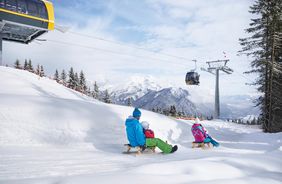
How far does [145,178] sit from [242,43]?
22.6 metres

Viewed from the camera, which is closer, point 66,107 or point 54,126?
point 54,126

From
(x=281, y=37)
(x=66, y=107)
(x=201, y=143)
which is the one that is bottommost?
(x=201, y=143)

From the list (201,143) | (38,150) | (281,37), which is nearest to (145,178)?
(38,150)

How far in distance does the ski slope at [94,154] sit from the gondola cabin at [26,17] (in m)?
8.73

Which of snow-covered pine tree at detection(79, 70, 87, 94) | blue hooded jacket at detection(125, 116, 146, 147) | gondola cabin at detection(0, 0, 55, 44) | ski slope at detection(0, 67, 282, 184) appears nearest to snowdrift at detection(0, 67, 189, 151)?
ski slope at detection(0, 67, 282, 184)

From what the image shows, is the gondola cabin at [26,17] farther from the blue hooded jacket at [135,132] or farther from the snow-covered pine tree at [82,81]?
the snow-covered pine tree at [82,81]

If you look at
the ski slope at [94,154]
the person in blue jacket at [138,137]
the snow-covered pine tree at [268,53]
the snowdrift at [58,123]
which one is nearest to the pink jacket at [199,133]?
the ski slope at [94,154]

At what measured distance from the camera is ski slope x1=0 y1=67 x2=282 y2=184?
480 centimetres

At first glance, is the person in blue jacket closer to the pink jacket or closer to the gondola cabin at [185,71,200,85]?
the pink jacket

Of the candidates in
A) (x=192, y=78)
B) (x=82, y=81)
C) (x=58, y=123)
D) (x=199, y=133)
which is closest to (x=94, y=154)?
(x=58, y=123)

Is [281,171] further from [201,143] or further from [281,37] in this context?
[281,37]

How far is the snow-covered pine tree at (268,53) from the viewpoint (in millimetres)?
21625

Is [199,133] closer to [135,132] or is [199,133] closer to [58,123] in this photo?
[135,132]

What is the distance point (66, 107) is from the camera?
1189cm
